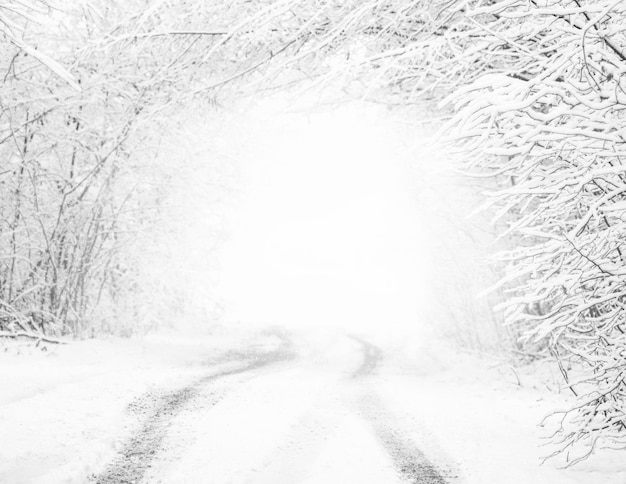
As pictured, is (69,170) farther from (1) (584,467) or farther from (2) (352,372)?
(1) (584,467)

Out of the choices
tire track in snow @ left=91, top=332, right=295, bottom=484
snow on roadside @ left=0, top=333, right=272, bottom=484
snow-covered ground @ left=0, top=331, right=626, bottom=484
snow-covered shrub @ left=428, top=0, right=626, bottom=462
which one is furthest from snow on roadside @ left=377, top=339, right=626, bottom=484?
snow on roadside @ left=0, top=333, right=272, bottom=484

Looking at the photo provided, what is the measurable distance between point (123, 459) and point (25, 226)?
649 cm

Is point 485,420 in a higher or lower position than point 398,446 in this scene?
lower

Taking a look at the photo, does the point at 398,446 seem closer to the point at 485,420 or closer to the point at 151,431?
the point at 485,420

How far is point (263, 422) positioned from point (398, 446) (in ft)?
5.32

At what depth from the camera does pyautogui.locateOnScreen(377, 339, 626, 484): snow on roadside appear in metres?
4.32

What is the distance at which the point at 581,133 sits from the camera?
9.19ft

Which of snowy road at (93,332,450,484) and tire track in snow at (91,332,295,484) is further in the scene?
snowy road at (93,332,450,484)

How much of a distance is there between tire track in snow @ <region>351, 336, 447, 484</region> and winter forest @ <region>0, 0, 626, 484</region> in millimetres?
37

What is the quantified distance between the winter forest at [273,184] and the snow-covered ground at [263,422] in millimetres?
44

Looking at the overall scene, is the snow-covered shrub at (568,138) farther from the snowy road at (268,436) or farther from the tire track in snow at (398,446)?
the snowy road at (268,436)

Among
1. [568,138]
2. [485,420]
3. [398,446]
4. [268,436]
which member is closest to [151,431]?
[268,436]

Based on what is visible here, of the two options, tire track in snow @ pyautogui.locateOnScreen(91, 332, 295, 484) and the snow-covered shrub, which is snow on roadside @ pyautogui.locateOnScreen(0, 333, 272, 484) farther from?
the snow-covered shrub

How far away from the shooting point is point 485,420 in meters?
6.21
